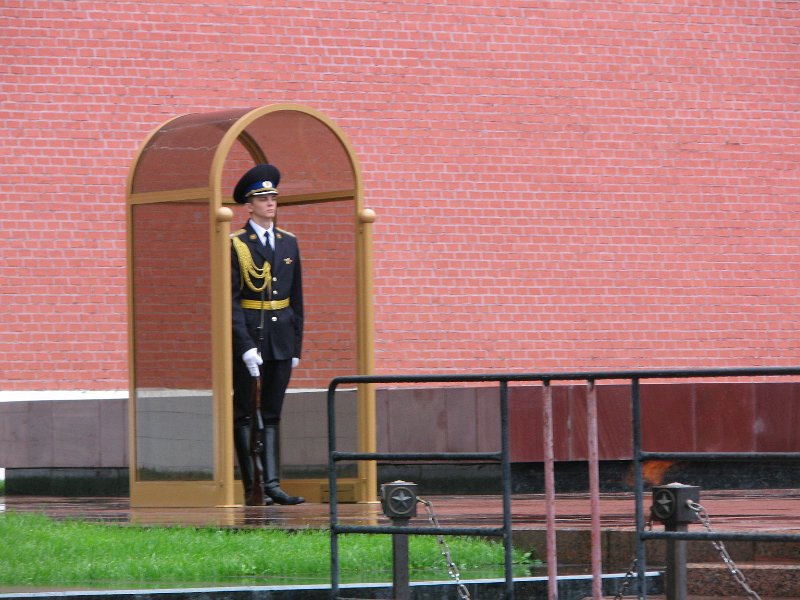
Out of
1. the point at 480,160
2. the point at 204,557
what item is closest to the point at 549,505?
the point at 204,557

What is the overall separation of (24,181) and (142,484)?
170 inches

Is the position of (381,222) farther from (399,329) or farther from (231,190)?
(231,190)

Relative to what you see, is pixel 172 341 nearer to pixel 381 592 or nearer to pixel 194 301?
pixel 194 301

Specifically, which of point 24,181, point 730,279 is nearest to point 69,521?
point 24,181

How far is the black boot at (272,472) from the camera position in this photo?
9.49 m

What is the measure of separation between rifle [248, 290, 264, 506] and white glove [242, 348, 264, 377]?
0.05m

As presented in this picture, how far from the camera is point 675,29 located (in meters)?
15.5

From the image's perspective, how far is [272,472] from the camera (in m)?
9.53

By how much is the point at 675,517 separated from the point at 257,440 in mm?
4163

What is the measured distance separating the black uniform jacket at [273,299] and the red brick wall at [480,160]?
13.4ft

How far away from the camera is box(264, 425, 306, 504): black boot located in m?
9.49

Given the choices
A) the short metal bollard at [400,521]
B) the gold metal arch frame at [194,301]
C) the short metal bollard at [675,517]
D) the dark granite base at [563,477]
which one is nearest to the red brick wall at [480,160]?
the dark granite base at [563,477]

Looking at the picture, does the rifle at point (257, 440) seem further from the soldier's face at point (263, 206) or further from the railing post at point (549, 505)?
the railing post at point (549, 505)

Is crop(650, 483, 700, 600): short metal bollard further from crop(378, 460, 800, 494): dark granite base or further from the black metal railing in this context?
crop(378, 460, 800, 494): dark granite base
